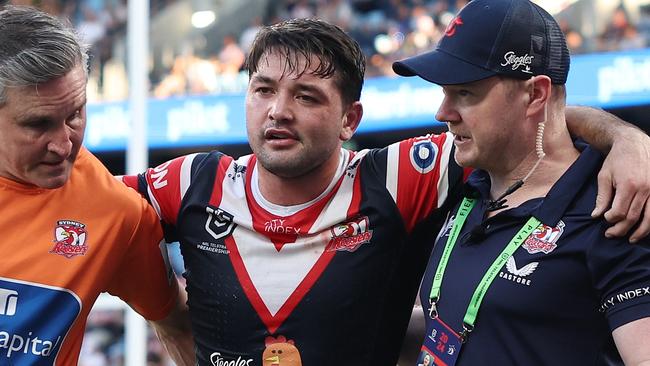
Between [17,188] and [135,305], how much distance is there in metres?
0.61

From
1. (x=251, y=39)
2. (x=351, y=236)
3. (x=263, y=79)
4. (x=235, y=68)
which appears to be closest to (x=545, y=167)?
(x=351, y=236)

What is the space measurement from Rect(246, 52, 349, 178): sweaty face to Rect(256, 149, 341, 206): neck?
29mm

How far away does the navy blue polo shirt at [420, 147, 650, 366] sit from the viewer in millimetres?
2473

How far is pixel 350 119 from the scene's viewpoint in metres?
3.37

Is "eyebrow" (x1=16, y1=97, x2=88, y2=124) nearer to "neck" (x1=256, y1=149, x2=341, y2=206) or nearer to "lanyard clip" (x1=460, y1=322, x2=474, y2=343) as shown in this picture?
"neck" (x1=256, y1=149, x2=341, y2=206)

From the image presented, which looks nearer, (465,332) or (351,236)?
(465,332)

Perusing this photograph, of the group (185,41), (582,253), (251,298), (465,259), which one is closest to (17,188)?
(251,298)

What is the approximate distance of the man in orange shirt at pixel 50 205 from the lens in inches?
113

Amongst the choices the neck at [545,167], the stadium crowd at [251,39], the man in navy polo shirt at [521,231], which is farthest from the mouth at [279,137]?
the stadium crowd at [251,39]

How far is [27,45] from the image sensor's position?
287 cm

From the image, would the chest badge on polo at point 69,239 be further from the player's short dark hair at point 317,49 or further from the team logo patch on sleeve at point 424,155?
the team logo patch on sleeve at point 424,155

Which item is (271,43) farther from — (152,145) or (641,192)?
(152,145)

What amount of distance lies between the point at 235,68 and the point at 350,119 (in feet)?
32.9

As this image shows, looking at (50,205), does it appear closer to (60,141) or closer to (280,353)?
(60,141)
